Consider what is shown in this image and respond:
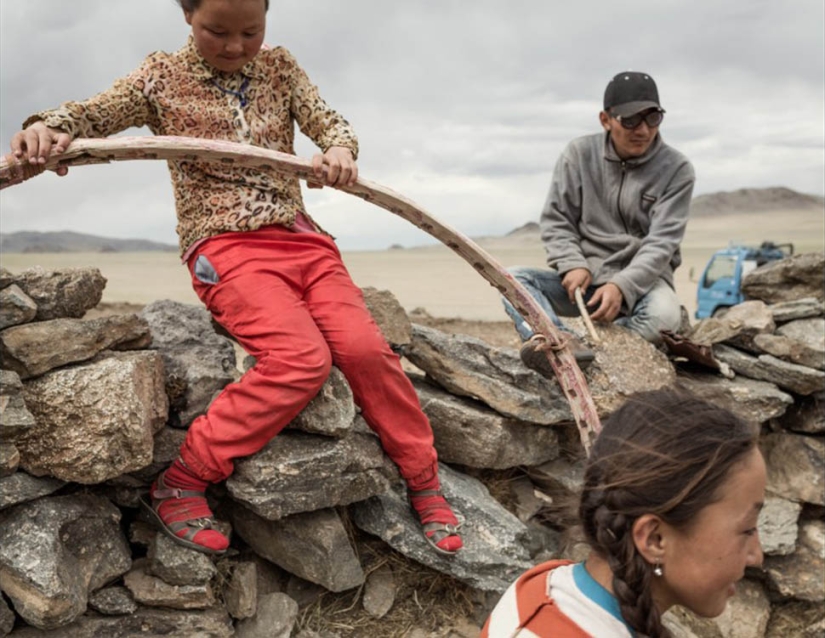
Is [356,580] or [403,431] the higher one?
[403,431]

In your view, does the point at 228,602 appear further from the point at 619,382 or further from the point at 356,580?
the point at 619,382

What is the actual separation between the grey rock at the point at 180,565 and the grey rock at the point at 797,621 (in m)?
3.33

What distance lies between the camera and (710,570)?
2.05 m

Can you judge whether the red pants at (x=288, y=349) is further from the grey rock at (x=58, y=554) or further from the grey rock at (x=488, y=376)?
the grey rock at (x=488, y=376)

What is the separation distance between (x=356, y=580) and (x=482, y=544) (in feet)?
1.98

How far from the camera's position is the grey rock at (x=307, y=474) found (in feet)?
11.9

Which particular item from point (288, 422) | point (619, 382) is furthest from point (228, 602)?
point (619, 382)

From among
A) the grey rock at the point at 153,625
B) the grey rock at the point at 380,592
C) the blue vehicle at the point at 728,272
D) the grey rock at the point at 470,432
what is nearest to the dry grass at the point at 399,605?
the grey rock at the point at 380,592

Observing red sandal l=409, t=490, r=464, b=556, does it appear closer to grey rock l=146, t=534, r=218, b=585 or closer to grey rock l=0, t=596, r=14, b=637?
grey rock l=146, t=534, r=218, b=585

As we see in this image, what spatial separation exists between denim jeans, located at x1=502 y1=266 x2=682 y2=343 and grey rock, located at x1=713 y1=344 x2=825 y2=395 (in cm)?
49

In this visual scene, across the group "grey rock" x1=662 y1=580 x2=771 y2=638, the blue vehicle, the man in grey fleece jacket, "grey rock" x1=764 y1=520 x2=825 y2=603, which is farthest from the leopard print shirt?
the blue vehicle

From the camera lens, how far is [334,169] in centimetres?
350

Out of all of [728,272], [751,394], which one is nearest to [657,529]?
[751,394]

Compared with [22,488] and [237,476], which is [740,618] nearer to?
[237,476]
